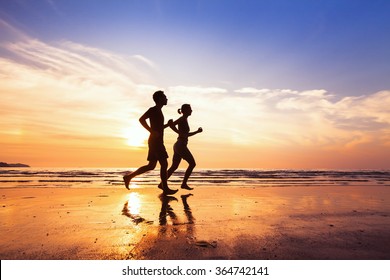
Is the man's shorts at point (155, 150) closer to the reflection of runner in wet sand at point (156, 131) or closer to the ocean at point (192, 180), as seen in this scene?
the reflection of runner in wet sand at point (156, 131)

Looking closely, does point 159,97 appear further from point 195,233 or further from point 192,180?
point 192,180

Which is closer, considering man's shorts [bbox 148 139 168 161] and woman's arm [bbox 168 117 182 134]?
man's shorts [bbox 148 139 168 161]

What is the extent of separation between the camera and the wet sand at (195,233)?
9.58 ft

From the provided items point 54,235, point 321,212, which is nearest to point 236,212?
point 321,212

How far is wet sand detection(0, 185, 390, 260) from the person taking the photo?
9.58 ft

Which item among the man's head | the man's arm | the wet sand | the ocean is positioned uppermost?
the man's head

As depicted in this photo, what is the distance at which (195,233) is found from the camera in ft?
12.2

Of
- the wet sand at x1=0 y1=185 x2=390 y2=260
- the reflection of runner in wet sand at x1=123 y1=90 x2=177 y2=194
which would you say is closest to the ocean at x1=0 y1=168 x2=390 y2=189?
the reflection of runner in wet sand at x1=123 y1=90 x2=177 y2=194

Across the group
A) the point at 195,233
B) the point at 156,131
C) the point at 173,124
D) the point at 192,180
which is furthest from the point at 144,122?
the point at 192,180

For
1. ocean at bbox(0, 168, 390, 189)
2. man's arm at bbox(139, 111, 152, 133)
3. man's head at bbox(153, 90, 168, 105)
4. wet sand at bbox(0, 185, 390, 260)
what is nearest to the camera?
wet sand at bbox(0, 185, 390, 260)

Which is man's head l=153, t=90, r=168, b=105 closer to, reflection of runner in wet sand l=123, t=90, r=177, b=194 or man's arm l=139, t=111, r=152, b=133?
reflection of runner in wet sand l=123, t=90, r=177, b=194

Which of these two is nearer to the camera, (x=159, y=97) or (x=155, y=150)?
(x=155, y=150)
